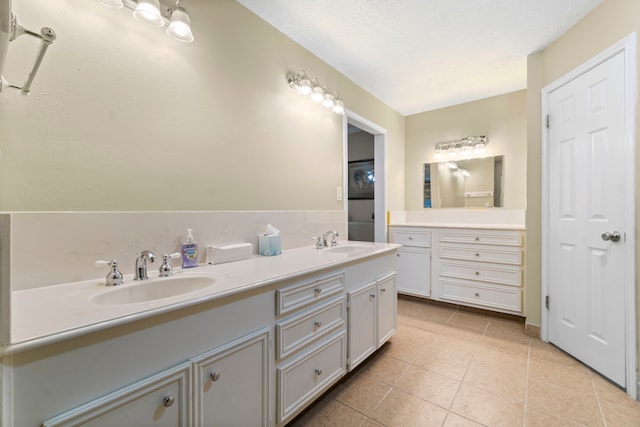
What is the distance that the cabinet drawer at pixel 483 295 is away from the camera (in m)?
2.45

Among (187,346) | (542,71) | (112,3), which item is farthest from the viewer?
(542,71)

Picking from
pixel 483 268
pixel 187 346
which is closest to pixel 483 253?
pixel 483 268

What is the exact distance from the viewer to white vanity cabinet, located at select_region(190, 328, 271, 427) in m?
0.87

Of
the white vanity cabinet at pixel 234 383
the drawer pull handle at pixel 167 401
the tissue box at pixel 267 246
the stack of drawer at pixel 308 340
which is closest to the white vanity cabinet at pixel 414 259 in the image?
the stack of drawer at pixel 308 340

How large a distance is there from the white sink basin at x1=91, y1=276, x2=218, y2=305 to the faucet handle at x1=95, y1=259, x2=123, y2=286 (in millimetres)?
30

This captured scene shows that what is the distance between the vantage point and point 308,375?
1258mm

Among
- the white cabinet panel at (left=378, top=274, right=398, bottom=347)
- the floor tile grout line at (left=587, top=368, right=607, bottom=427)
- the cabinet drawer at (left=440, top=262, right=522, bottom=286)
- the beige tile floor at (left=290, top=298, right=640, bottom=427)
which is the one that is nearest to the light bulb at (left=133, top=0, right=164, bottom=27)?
the white cabinet panel at (left=378, top=274, right=398, bottom=347)

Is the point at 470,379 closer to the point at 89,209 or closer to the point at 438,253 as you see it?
the point at 438,253

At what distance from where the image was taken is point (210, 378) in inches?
35.1

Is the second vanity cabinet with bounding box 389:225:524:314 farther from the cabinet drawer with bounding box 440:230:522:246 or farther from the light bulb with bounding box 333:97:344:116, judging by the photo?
the light bulb with bounding box 333:97:344:116

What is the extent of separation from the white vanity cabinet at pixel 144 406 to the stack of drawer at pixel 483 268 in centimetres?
263

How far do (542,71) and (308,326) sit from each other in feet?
8.77

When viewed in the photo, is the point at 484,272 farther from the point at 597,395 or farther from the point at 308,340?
the point at 308,340

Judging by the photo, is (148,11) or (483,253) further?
(483,253)
